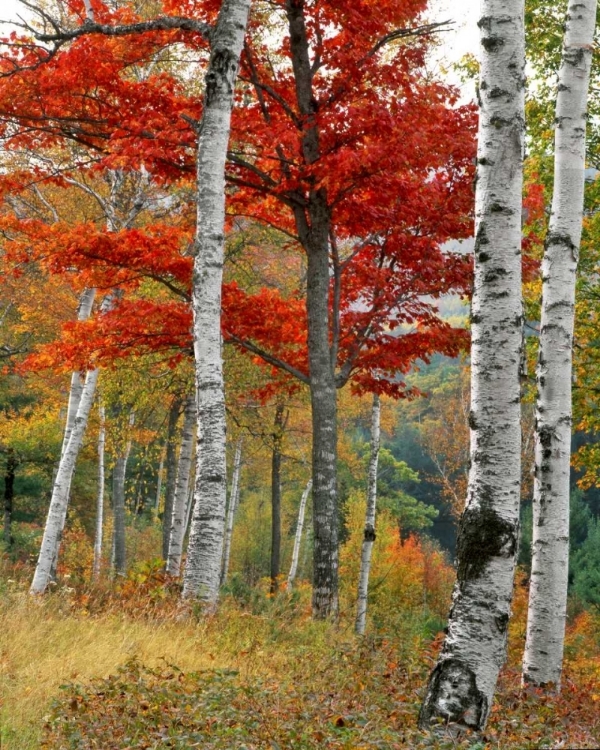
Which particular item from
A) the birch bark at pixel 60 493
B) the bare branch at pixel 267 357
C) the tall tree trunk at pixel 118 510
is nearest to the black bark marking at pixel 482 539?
the bare branch at pixel 267 357

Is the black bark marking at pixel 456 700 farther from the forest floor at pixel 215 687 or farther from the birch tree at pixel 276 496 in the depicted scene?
the birch tree at pixel 276 496

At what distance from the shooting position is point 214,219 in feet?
22.4

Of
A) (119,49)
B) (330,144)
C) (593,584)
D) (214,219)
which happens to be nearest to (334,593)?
(214,219)

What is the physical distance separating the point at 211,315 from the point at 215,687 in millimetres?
3426

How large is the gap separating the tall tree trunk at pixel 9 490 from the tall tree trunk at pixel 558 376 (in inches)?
820

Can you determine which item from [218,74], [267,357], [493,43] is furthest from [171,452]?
[493,43]

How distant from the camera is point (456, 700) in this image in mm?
3865

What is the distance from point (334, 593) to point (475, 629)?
199 inches

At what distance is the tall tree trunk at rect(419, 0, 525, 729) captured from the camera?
12.9 feet

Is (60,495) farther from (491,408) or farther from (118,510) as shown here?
(491,408)

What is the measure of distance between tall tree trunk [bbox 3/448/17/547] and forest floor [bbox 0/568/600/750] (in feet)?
60.3

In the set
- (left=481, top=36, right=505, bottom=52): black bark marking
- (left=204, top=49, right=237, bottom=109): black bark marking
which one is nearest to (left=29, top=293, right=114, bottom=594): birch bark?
(left=204, top=49, right=237, bottom=109): black bark marking

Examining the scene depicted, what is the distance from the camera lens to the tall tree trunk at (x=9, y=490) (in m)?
24.5

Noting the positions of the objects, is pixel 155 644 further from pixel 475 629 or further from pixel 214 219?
pixel 214 219
